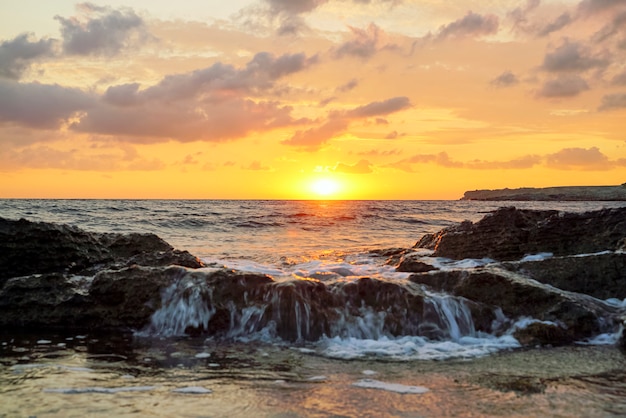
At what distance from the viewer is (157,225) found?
26516 mm

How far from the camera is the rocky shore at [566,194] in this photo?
122500 millimetres

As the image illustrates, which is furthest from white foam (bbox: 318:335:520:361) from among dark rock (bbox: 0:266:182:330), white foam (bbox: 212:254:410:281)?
white foam (bbox: 212:254:410:281)

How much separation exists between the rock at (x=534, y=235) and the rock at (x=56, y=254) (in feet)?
18.5

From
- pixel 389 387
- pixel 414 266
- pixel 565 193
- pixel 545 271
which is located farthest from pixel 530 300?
pixel 565 193

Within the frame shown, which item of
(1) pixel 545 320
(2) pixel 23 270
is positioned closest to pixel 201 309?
(2) pixel 23 270

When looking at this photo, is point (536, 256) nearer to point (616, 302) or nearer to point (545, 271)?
point (545, 271)

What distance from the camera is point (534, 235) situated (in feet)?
34.2

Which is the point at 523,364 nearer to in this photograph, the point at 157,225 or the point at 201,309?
the point at 201,309

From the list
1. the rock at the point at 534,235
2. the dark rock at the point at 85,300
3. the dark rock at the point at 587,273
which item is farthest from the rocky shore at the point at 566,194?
the dark rock at the point at 85,300

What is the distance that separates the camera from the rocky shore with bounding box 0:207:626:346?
6.62m

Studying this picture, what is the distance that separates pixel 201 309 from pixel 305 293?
4.48ft

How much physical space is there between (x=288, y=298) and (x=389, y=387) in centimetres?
266

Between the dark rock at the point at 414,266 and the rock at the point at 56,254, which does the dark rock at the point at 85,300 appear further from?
the dark rock at the point at 414,266

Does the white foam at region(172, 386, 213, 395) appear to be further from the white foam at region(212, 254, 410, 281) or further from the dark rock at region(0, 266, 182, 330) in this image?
the white foam at region(212, 254, 410, 281)
